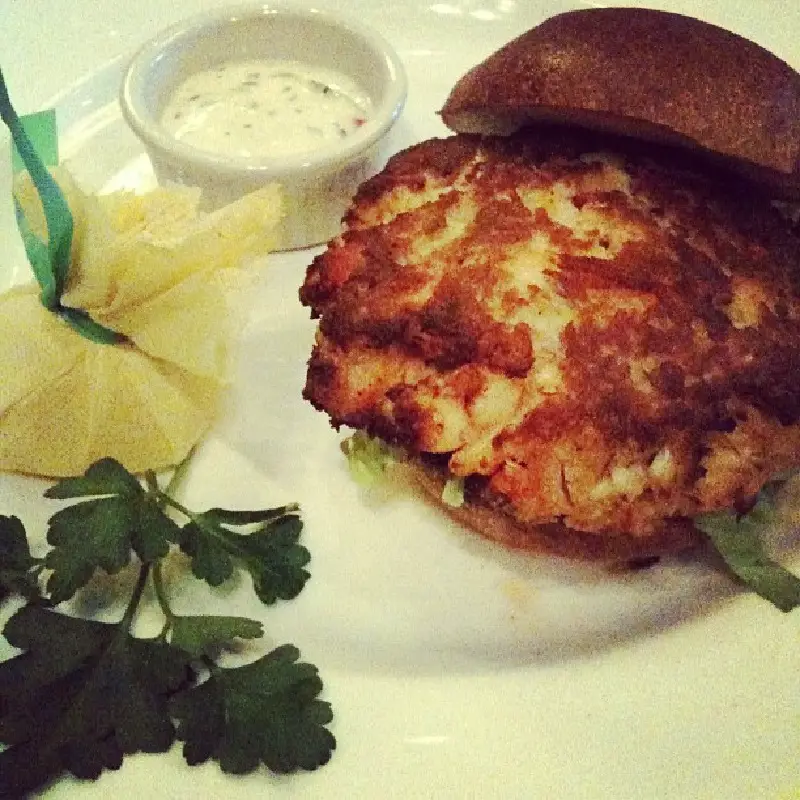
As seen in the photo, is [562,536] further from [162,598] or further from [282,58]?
[282,58]

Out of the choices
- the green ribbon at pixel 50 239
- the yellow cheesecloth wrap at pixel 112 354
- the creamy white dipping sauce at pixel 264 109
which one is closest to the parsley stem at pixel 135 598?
the yellow cheesecloth wrap at pixel 112 354

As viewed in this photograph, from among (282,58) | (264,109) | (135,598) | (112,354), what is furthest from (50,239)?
(282,58)

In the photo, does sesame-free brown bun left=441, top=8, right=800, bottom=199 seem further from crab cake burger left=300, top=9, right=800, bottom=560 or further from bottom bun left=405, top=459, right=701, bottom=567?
bottom bun left=405, top=459, right=701, bottom=567

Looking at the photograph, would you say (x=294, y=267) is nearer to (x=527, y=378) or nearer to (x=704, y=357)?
(x=527, y=378)

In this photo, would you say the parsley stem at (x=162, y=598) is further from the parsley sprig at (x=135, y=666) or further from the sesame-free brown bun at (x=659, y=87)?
the sesame-free brown bun at (x=659, y=87)

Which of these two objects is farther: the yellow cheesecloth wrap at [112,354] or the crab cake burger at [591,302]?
the yellow cheesecloth wrap at [112,354]

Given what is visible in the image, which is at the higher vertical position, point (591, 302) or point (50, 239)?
point (591, 302)
